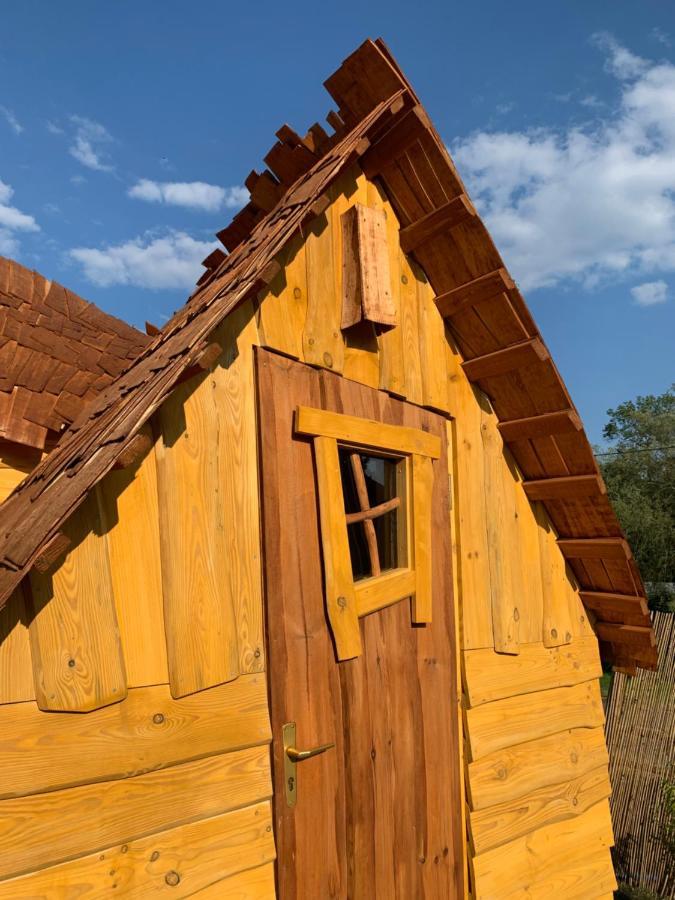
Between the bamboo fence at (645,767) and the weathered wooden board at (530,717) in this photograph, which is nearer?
the weathered wooden board at (530,717)

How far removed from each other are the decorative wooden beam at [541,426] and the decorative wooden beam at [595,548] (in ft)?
Answer: 2.52

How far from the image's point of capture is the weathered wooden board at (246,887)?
238cm

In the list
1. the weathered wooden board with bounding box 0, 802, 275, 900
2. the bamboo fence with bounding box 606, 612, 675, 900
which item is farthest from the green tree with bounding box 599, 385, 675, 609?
the weathered wooden board with bounding box 0, 802, 275, 900

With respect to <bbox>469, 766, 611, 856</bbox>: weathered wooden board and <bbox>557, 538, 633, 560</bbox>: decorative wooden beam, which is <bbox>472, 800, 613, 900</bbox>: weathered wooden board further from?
<bbox>557, 538, 633, 560</bbox>: decorative wooden beam

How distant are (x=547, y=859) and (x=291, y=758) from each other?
2.17 meters

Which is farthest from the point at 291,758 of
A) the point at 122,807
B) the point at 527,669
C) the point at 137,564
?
the point at 527,669

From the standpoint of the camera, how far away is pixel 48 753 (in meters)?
2.02

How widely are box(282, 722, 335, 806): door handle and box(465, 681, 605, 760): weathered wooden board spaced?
1.21 meters

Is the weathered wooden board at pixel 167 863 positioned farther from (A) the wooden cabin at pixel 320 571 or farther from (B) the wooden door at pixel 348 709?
(B) the wooden door at pixel 348 709

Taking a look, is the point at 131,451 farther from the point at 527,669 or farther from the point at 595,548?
the point at 595,548

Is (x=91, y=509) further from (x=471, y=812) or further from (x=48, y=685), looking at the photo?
(x=471, y=812)

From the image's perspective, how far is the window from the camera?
9.34ft

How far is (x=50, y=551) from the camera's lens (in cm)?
183

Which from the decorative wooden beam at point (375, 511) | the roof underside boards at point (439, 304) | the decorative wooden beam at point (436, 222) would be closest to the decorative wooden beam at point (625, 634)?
the roof underside boards at point (439, 304)
